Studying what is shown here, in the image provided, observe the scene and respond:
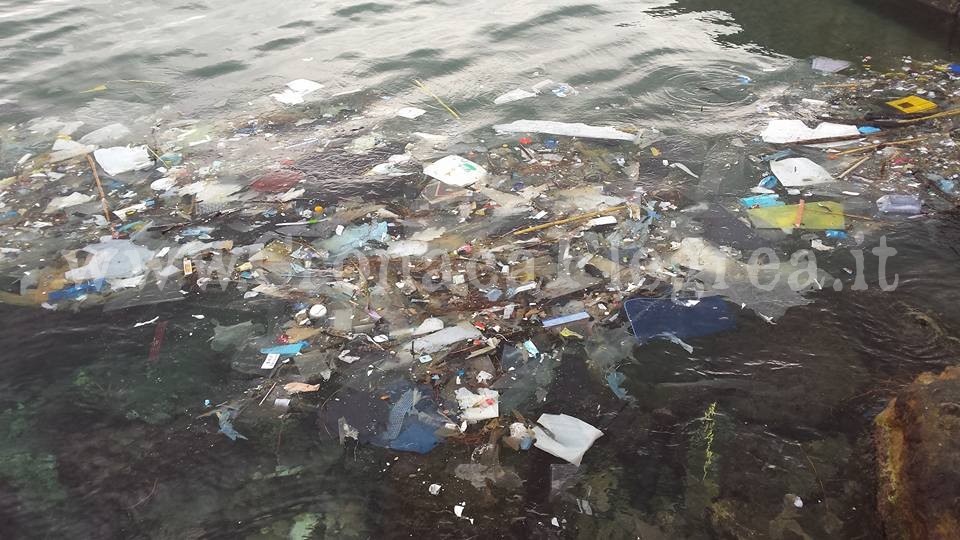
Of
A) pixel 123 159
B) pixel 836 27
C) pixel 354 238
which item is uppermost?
pixel 123 159

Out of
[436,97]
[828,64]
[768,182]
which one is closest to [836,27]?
Answer: [828,64]

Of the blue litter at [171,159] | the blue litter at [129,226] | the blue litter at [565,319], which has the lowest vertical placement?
the blue litter at [565,319]

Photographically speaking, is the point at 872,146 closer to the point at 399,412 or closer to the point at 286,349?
the point at 399,412

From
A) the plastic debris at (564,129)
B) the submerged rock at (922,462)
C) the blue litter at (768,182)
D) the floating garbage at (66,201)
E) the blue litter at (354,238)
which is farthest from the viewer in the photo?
the plastic debris at (564,129)

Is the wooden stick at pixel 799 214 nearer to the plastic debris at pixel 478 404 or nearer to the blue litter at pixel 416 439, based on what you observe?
the plastic debris at pixel 478 404

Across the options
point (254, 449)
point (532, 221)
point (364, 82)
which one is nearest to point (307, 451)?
point (254, 449)

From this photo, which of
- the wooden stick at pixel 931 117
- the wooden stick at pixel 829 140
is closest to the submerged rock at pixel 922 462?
the wooden stick at pixel 829 140
